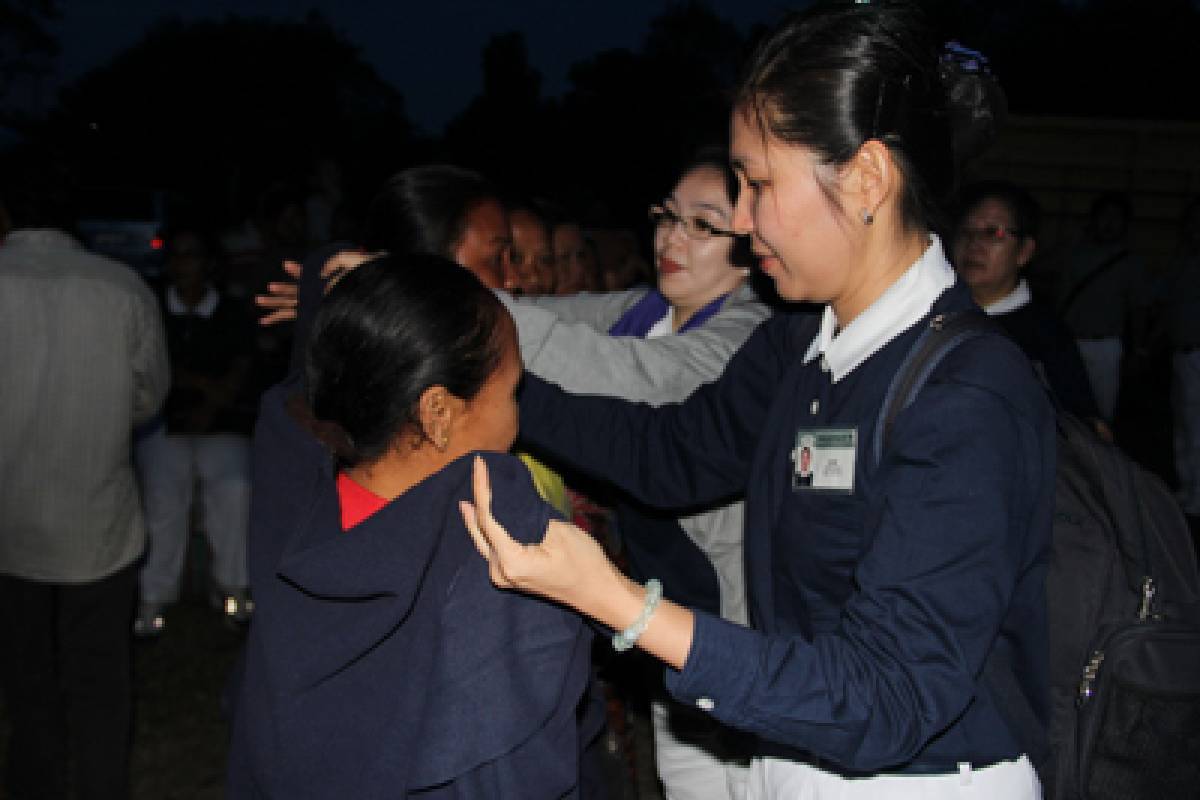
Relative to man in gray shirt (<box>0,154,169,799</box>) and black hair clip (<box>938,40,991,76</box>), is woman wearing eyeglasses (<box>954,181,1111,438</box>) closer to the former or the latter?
black hair clip (<box>938,40,991,76</box>)

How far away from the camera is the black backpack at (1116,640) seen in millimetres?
1650

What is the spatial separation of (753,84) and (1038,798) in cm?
124

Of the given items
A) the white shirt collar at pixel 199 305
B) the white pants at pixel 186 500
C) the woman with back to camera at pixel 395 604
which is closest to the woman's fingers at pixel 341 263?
the woman with back to camera at pixel 395 604

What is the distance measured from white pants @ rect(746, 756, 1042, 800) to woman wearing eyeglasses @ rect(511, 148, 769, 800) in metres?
0.82

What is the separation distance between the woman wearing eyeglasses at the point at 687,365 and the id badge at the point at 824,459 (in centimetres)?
87

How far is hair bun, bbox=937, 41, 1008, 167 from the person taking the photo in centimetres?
165

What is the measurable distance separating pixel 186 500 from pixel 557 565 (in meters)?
4.84

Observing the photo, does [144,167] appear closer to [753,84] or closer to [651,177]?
[651,177]

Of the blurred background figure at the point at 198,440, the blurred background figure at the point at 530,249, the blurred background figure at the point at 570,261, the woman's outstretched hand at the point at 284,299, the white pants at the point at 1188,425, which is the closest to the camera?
the woman's outstretched hand at the point at 284,299

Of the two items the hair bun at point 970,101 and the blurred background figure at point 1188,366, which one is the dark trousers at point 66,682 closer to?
the hair bun at point 970,101

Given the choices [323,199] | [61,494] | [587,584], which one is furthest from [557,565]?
[323,199]

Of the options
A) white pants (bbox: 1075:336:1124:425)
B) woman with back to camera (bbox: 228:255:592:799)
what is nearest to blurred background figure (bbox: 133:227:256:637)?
woman with back to camera (bbox: 228:255:592:799)

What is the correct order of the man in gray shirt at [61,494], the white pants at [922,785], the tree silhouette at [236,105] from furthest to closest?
the tree silhouette at [236,105] < the man in gray shirt at [61,494] < the white pants at [922,785]

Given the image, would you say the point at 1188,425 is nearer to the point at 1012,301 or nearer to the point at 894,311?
the point at 1012,301
